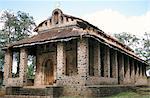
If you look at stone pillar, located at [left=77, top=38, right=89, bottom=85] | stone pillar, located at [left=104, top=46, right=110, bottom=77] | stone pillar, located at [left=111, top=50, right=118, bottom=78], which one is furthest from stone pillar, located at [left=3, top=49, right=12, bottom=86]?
stone pillar, located at [left=111, top=50, right=118, bottom=78]

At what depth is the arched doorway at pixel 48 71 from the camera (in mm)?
21453

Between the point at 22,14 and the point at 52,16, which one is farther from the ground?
the point at 22,14

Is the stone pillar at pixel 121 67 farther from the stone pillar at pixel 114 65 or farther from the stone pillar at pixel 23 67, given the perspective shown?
the stone pillar at pixel 23 67

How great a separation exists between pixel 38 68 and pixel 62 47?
4.75m

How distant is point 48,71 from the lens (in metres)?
21.7

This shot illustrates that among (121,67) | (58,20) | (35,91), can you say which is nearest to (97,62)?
(35,91)

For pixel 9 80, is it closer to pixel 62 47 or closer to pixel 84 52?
pixel 62 47

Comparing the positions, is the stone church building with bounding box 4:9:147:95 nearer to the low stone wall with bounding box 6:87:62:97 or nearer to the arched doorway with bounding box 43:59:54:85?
the arched doorway with bounding box 43:59:54:85

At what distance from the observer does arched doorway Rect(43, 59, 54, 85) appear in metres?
21.5

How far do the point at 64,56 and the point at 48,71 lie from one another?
416cm

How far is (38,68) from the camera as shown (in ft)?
71.3

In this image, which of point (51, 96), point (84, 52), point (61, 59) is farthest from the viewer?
point (61, 59)

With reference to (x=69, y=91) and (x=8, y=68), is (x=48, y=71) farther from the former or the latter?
(x=69, y=91)

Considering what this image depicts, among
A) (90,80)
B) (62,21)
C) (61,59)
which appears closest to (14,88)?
(61,59)
